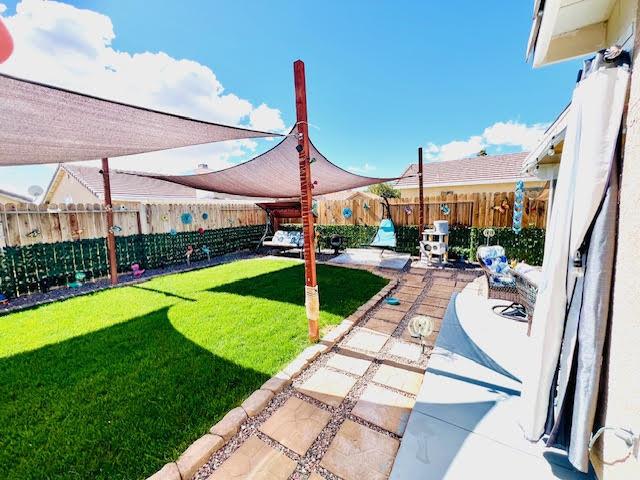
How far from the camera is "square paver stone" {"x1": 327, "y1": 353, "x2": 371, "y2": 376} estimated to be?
249cm

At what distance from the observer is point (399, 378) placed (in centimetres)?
236

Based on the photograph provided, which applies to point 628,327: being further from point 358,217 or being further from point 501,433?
point 358,217

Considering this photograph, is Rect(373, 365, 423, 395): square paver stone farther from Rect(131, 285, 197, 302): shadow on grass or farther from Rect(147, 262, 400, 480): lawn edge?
Rect(131, 285, 197, 302): shadow on grass

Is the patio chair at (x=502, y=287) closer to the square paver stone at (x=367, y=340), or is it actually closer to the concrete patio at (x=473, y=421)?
the concrete patio at (x=473, y=421)

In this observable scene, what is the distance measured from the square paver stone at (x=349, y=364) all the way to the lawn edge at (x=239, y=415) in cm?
17

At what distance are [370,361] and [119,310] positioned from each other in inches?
157

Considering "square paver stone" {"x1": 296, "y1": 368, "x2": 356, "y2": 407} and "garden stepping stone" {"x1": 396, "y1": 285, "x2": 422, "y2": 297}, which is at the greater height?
"garden stepping stone" {"x1": 396, "y1": 285, "x2": 422, "y2": 297}

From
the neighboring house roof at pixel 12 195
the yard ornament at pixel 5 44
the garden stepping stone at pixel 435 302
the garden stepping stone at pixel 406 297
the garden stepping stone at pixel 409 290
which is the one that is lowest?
the garden stepping stone at pixel 435 302

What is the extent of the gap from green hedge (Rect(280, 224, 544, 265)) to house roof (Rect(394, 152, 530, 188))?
506cm

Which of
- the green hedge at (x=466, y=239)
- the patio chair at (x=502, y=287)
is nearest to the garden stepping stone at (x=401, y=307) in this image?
the patio chair at (x=502, y=287)

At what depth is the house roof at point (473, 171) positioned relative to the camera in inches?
514

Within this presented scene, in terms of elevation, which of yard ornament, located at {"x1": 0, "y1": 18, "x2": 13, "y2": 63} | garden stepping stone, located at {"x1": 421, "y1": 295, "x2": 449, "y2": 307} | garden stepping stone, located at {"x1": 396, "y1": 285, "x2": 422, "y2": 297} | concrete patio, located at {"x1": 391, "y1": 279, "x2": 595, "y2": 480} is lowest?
concrete patio, located at {"x1": 391, "y1": 279, "x2": 595, "y2": 480}

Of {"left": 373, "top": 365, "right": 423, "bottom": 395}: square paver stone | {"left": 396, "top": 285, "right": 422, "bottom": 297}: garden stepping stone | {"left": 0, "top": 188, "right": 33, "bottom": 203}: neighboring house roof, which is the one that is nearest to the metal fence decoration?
{"left": 396, "top": 285, "right": 422, "bottom": 297}: garden stepping stone

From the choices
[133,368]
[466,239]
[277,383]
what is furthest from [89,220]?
[466,239]
